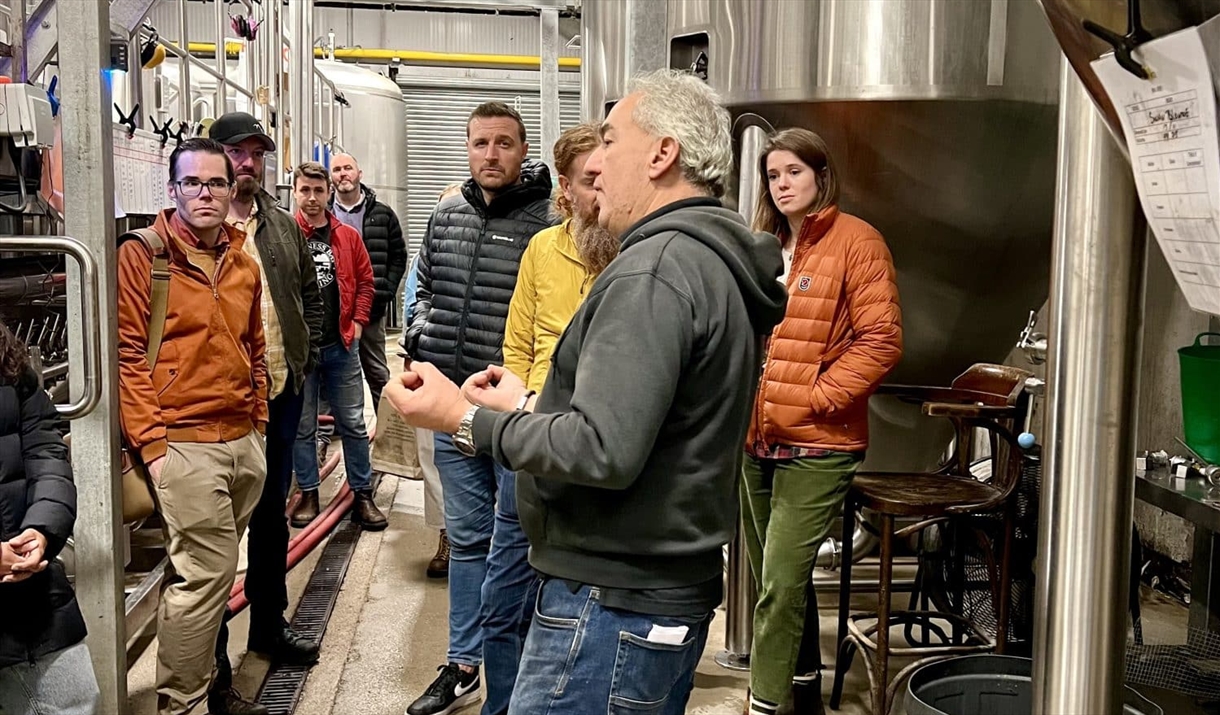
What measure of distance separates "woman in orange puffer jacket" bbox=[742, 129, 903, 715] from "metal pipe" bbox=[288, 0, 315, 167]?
3.83 m

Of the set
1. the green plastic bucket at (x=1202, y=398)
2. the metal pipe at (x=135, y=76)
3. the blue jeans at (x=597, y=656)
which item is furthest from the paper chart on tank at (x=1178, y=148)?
the metal pipe at (x=135, y=76)

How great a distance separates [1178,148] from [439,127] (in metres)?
11.8

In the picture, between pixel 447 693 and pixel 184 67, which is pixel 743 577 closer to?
pixel 447 693

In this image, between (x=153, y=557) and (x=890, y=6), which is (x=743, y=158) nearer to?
(x=890, y=6)

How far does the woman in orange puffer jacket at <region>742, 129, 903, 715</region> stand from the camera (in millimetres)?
2521

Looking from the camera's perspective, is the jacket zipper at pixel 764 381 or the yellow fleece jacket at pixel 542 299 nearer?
the yellow fleece jacket at pixel 542 299

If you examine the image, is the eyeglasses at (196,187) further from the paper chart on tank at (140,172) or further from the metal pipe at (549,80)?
the metal pipe at (549,80)

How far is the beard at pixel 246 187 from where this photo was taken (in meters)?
3.00

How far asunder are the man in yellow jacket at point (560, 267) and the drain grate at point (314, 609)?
117cm

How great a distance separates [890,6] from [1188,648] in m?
1.70

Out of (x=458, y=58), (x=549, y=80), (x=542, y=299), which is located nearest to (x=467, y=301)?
(x=542, y=299)

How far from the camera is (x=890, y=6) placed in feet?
9.05

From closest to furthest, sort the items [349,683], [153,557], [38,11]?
[38,11], [349,683], [153,557]

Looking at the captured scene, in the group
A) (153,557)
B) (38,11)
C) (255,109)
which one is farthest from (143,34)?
(153,557)
